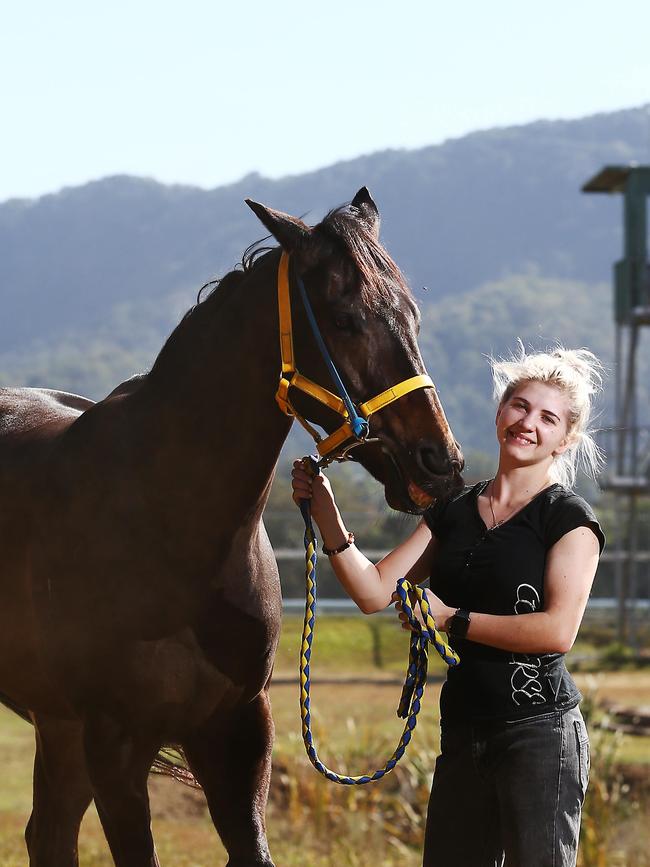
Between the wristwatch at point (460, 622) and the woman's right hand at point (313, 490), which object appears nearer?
the wristwatch at point (460, 622)

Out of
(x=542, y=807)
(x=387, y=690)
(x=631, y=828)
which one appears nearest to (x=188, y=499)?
(x=542, y=807)

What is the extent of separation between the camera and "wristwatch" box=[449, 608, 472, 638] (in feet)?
9.66

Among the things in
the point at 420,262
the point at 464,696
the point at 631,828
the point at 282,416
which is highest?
the point at 420,262

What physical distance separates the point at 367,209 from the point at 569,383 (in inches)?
28.5

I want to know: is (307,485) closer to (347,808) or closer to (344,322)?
(344,322)

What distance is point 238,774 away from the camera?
328 cm

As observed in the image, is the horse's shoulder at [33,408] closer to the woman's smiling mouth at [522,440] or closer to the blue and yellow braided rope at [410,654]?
the blue and yellow braided rope at [410,654]

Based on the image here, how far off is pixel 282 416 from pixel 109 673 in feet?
2.62

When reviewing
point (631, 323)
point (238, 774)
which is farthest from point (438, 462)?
point (631, 323)

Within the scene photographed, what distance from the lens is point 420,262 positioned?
19962 centimetres

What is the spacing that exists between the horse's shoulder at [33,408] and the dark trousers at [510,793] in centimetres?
169

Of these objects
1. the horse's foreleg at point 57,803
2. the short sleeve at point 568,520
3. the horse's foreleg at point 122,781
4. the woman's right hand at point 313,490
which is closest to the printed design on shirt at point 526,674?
the short sleeve at point 568,520

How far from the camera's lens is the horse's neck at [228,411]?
310cm

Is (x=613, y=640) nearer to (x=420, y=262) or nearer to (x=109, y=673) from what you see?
(x=109, y=673)
